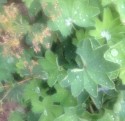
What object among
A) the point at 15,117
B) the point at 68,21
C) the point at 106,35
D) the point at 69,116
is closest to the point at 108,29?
the point at 106,35

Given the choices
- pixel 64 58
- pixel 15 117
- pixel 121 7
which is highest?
pixel 121 7

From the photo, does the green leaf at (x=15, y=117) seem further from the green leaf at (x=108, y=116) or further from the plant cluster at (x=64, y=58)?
the green leaf at (x=108, y=116)

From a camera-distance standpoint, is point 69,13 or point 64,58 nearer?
point 69,13

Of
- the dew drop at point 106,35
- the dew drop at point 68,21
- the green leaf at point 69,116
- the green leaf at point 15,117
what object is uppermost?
the dew drop at point 68,21

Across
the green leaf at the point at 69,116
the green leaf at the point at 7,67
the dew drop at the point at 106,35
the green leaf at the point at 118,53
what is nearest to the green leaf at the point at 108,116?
the green leaf at the point at 69,116

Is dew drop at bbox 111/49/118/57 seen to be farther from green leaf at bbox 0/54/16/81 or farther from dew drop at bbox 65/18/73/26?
green leaf at bbox 0/54/16/81

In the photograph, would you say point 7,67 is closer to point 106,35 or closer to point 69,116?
point 69,116

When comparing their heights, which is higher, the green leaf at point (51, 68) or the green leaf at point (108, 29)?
the green leaf at point (108, 29)

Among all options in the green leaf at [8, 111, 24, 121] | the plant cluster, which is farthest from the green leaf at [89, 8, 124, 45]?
the green leaf at [8, 111, 24, 121]

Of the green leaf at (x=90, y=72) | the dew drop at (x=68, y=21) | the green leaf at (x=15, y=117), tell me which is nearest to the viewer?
the green leaf at (x=90, y=72)
